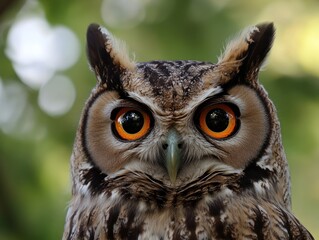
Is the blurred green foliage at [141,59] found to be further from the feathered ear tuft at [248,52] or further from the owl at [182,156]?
the owl at [182,156]

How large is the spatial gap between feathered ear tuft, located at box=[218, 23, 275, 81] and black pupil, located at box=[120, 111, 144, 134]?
1.08 feet

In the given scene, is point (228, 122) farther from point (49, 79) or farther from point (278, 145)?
point (49, 79)

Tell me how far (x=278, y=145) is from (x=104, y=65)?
26.3 inches

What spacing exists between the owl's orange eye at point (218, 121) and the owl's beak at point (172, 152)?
0.11 m

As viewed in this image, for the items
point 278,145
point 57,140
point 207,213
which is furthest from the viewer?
point 57,140

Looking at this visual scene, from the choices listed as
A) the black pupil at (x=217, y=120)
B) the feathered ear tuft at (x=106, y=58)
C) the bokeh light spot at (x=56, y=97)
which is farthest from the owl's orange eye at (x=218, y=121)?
the bokeh light spot at (x=56, y=97)

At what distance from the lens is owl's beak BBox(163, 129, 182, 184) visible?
2.91m

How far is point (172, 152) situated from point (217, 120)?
7.9 inches

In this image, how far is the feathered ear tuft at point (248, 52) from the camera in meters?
3.10

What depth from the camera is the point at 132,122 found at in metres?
2.99

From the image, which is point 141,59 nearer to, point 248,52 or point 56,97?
point 56,97

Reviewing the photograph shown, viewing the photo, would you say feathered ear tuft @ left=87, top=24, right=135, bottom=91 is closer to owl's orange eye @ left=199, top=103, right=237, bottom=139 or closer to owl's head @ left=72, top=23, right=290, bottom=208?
owl's head @ left=72, top=23, right=290, bottom=208

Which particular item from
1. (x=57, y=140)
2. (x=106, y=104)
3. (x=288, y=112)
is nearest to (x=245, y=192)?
(x=106, y=104)

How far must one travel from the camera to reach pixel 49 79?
17.6 feet
